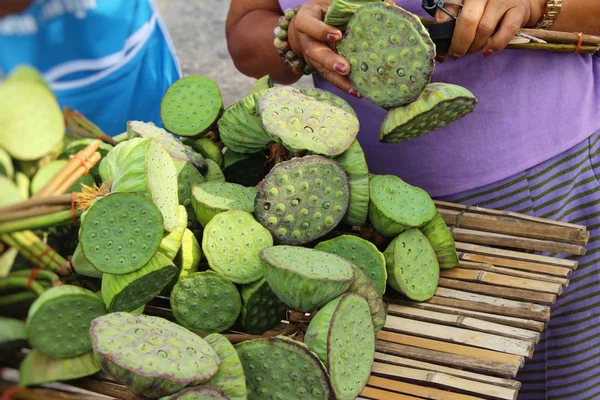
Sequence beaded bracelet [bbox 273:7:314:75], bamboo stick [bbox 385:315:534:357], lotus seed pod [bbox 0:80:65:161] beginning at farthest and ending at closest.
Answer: beaded bracelet [bbox 273:7:314:75] < bamboo stick [bbox 385:315:534:357] < lotus seed pod [bbox 0:80:65:161]

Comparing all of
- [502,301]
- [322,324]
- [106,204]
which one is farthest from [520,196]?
[106,204]

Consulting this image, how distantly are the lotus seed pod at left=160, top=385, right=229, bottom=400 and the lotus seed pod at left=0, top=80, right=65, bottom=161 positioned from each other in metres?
0.33

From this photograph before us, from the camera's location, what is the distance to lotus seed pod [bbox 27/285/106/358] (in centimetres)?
Answer: 89

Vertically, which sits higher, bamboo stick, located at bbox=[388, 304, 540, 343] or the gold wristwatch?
the gold wristwatch

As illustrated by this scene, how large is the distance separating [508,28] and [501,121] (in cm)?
23

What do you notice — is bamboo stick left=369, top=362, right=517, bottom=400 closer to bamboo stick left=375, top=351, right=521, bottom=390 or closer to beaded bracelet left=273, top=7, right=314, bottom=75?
bamboo stick left=375, top=351, right=521, bottom=390

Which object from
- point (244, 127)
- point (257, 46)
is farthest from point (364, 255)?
point (257, 46)

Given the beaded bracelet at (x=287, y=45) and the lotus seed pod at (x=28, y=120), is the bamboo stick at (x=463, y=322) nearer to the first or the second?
the beaded bracelet at (x=287, y=45)

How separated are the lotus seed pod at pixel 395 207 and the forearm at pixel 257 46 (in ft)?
1.47

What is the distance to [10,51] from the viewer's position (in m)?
0.77

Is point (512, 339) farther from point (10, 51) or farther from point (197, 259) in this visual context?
point (10, 51)

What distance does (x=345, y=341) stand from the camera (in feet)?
3.13

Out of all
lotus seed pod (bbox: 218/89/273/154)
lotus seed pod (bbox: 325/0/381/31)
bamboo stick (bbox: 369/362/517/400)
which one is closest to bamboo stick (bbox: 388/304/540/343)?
bamboo stick (bbox: 369/362/517/400)

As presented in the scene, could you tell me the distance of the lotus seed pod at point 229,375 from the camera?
0.87 metres
